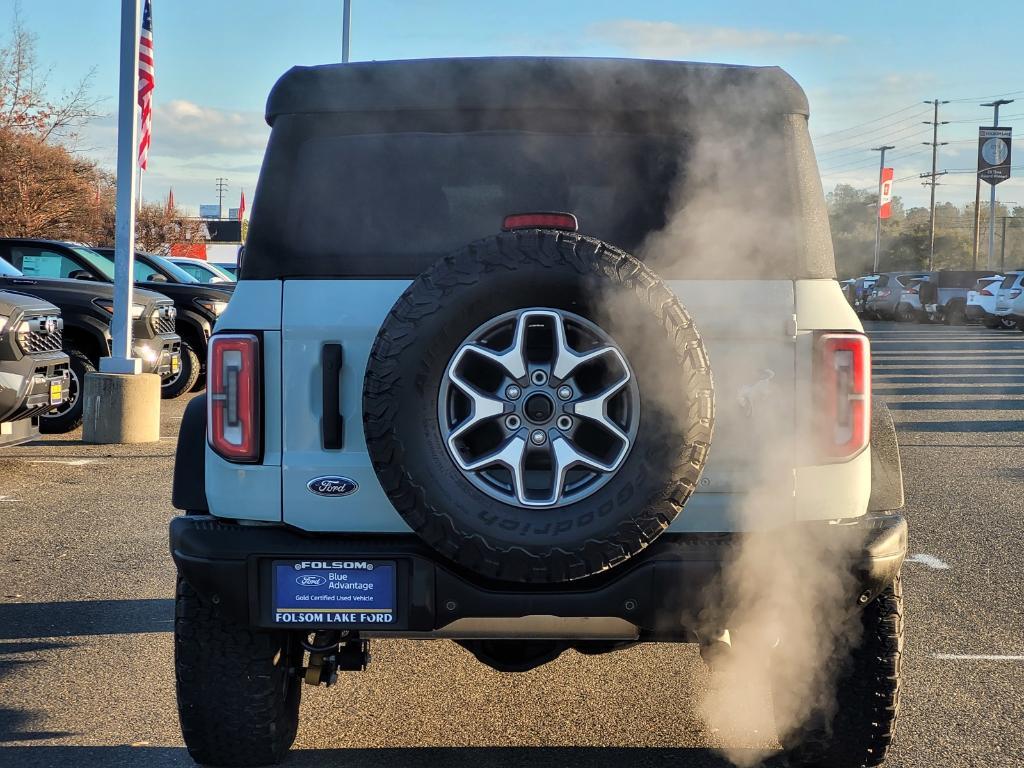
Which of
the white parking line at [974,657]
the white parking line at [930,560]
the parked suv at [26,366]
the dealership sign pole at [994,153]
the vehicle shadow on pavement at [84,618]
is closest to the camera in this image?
the white parking line at [974,657]

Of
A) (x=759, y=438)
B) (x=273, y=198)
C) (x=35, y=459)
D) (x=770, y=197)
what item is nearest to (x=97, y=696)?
(x=273, y=198)

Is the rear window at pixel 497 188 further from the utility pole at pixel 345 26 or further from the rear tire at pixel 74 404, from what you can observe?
the utility pole at pixel 345 26

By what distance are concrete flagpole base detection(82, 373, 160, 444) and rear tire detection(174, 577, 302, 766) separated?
317 inches

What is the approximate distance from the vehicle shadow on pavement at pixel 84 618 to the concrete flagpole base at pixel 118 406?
5.65m

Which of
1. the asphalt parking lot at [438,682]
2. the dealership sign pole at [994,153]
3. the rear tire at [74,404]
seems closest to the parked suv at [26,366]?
the asphalt parking lot at [438,682]

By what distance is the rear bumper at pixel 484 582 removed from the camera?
3486mm

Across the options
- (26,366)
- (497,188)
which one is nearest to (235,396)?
(497,188)

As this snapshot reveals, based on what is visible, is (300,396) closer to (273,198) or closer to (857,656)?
(273,198)

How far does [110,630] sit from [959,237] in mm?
148164

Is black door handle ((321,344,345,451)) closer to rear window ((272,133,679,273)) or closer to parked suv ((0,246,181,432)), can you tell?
rear window ((272,133,679,273))

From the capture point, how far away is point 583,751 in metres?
4.23

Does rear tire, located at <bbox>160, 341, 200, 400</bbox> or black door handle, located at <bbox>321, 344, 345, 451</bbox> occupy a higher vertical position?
black door handle, located at <bbox>321, 344, 345, 451</bbox>

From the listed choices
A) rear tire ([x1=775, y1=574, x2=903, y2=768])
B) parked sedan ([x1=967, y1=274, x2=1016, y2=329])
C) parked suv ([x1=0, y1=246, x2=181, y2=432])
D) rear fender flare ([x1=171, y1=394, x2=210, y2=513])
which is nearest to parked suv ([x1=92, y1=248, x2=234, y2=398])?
parked suv ([x1=0, y1=246, x2=181, y2=432])

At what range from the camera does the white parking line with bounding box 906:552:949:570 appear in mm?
7012
